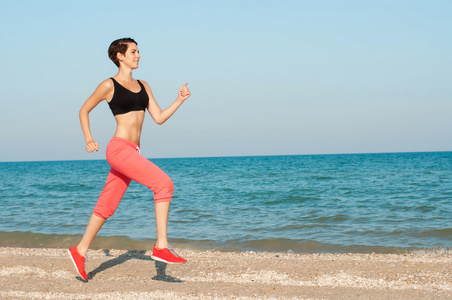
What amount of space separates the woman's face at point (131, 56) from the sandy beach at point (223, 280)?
7.35 ft

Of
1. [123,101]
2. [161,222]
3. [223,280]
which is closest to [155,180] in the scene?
[161,222]

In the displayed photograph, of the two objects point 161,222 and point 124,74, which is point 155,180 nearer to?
point 161,222

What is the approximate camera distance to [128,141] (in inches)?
163

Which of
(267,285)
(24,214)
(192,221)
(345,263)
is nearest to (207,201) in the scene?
(192,221)

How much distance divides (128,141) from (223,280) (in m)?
2.01

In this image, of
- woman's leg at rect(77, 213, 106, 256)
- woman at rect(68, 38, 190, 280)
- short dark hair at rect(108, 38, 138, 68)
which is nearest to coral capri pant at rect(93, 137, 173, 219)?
woman at rect(68, 38, 190, 280)

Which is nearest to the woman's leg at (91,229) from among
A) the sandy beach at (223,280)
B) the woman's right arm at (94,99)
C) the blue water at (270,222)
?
the sandy beach at (223,280)

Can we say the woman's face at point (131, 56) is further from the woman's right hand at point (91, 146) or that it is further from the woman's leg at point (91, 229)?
the woman's leg at point (91, 229)

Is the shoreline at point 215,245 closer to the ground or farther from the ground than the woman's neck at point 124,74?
closer to the ground

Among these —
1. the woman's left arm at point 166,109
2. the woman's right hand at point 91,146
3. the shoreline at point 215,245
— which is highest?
the woman's left arm at point 166,109

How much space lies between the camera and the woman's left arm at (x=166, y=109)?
14.4 ft

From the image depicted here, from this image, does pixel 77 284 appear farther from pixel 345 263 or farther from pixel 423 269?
pixel 423 269

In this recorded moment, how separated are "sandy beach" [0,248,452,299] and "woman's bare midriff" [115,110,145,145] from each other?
5.05 ft

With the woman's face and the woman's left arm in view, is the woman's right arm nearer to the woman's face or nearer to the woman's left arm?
the woman's face
